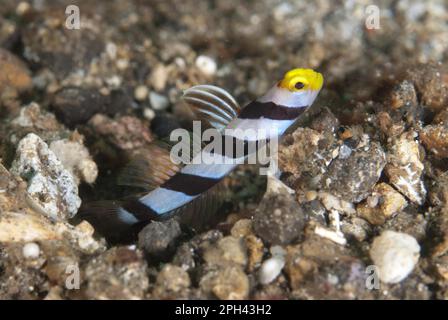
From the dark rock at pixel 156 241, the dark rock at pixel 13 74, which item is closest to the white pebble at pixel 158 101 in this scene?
the dark rock at pixel 13 74

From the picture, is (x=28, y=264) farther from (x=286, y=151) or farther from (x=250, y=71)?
(x=250, y=71)

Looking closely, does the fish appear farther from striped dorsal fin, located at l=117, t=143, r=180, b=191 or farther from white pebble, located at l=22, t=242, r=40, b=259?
white pebble, located at l=22, t=242, r=40, b=259

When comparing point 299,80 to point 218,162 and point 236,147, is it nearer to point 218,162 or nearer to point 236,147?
point 236,147

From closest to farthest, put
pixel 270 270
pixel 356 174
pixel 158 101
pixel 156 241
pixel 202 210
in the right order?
pixel 270 270 → pixel 156 241 → pixel 356 174 → pixel 202 210 → pixel 158 101

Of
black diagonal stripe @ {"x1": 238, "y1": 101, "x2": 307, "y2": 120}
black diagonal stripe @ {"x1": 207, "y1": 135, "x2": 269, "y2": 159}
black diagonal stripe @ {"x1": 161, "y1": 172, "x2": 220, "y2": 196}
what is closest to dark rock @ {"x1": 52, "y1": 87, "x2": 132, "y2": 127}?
black diagonal stripe @ {"x1": 161, "y1": 172, "x2": 220, "y2": 196}

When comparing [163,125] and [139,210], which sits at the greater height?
[163,125]

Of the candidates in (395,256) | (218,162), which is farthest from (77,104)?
(395,256)

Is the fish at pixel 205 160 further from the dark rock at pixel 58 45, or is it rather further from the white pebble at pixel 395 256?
the dark rock at pixel 58 45
